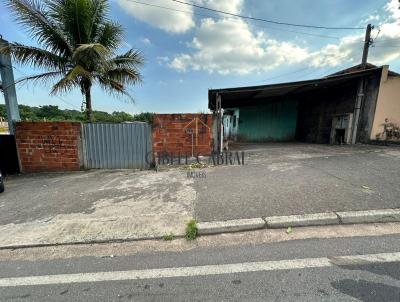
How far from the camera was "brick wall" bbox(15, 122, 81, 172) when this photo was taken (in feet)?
22.3

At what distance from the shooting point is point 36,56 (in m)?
6.79

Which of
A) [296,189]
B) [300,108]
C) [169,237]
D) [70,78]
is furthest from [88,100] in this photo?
[300,108]

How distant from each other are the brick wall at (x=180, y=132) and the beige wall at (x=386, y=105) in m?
8.50

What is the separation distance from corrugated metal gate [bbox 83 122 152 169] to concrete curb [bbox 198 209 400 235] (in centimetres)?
472

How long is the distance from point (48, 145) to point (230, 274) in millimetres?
7546

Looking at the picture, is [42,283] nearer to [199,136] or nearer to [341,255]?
[341,255]

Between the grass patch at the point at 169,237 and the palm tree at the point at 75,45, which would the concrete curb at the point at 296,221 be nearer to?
the grass patch at the point at 169,237

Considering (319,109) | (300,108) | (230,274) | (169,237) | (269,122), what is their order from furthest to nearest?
(269,122) < (300,108) < (319,109) < (169,237) < (230,274)

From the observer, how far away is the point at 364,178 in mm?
4711

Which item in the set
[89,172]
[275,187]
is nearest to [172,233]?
[275,187]

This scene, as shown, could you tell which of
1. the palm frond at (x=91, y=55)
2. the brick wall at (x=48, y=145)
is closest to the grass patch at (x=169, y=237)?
the brick wall at (x=48, y=145)

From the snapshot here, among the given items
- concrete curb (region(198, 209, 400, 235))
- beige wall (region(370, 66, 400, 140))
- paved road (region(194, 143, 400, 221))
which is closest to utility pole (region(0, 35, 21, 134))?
paved road (region(194, 143, 400, 221))

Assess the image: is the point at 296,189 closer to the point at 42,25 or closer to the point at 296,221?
the point at 296,221

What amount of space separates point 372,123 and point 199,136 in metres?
Result: 8.76
